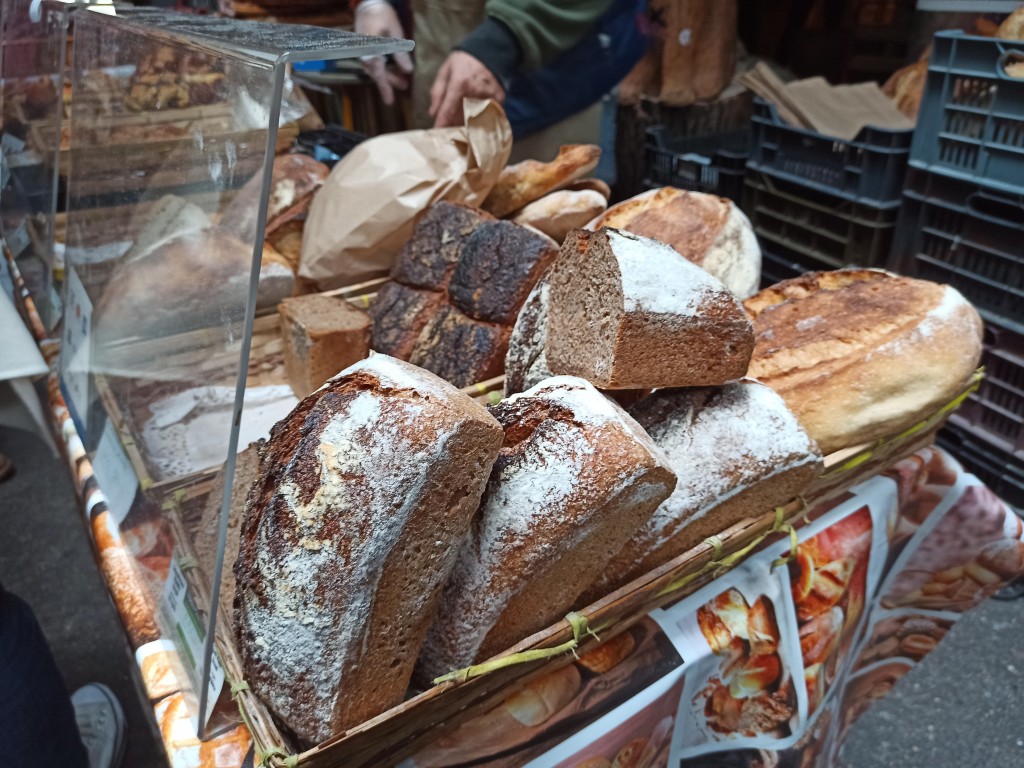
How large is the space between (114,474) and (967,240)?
1.96 meters

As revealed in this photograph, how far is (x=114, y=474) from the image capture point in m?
1.13

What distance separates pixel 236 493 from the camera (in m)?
1.03

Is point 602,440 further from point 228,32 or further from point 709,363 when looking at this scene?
point 228,32

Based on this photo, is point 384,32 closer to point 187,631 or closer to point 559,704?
point 187,631

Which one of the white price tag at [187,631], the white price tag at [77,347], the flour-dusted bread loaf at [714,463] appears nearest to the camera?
the white price tag at [187,631]

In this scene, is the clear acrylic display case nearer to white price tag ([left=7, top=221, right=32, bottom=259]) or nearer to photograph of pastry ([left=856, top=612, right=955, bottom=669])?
white price tag ([left=7, top=221, right=32, bottom=259])

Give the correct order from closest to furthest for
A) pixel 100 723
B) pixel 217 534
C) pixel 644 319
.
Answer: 1. pixel 217 534
2. pixel 644 319
3. pixel 100 723

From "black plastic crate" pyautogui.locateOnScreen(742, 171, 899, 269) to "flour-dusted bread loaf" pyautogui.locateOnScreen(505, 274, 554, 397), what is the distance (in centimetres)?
119

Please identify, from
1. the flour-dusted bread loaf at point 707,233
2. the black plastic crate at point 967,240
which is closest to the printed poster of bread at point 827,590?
the flour-dusted bread loaf at point 707,233

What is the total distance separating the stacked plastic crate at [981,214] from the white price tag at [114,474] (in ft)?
5.99

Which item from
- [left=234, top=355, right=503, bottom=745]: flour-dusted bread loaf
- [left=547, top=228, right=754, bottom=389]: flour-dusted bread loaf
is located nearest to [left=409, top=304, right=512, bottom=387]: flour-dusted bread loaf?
[left=547, top=228, right=754, bottom=389]: flour-dusted bread loaf

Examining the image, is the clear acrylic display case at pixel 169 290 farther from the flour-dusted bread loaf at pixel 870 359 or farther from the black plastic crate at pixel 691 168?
the black plastic crate at pixel 691 168

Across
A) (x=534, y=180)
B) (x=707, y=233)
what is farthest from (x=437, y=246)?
(x=707, y=233)

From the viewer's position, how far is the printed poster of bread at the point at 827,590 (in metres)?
1.12
